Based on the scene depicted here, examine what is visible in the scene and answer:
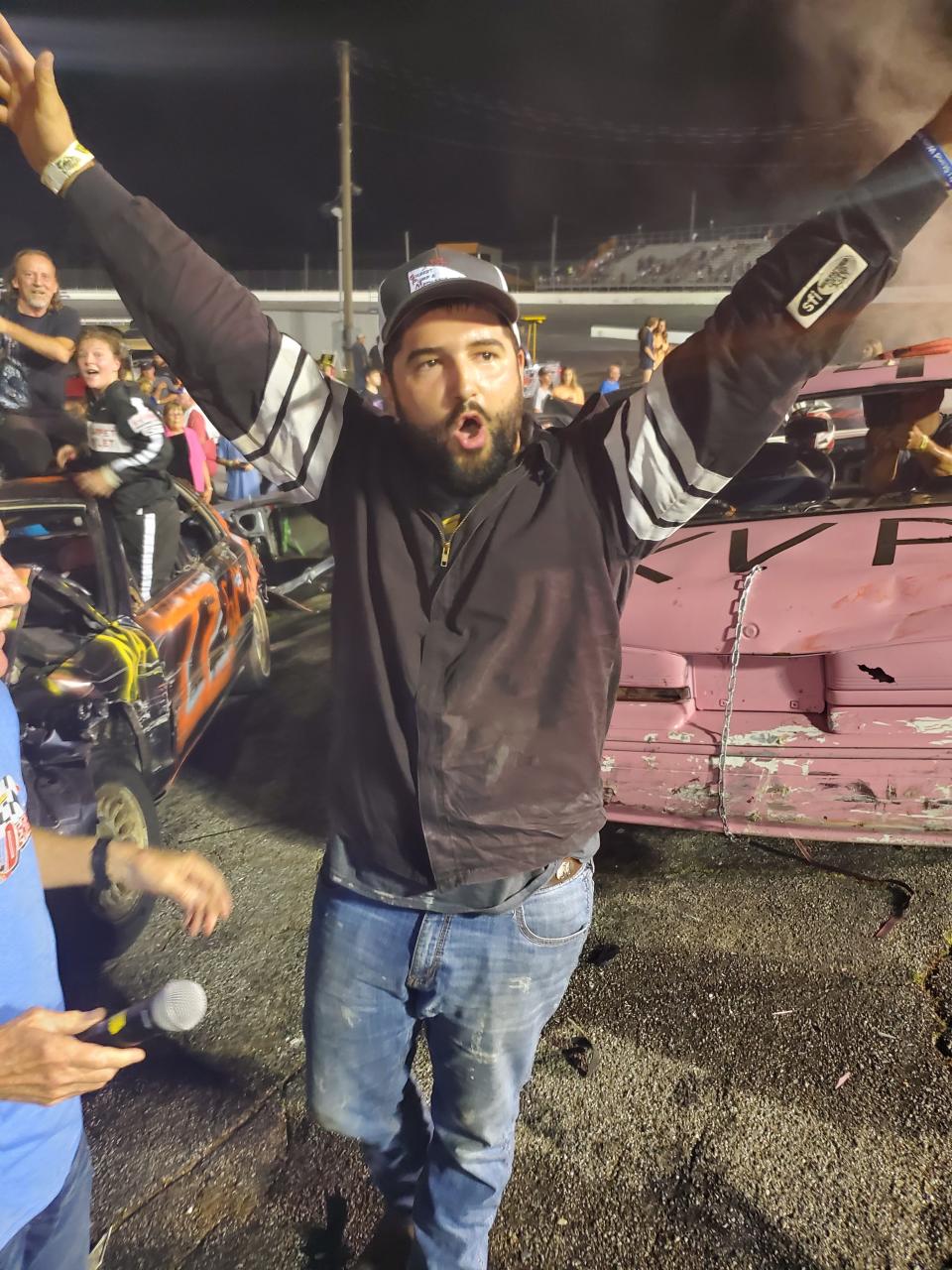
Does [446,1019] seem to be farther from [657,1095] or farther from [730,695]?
[730,695]

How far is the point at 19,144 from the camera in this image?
143 centimetres

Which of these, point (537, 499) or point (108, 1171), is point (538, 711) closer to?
point (537, 499)

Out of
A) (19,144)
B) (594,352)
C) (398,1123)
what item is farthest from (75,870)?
(594,352)

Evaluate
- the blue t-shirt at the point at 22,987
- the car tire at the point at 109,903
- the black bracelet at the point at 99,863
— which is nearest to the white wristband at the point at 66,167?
the blue t-shirt at the point at 22,987

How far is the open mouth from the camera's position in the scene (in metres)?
1.39

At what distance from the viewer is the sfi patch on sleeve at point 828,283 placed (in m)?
1.19

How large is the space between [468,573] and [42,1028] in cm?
91

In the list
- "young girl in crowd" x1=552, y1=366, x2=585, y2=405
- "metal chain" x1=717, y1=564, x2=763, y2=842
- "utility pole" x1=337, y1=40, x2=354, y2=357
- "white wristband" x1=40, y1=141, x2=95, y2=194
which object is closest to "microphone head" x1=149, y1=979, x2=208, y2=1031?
"white wristband" x1=40, y1=141, x2=95, y2=194

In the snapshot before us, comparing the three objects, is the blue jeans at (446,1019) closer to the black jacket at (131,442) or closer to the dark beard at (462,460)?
the dark beard at (462,460)

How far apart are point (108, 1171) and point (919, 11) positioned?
306 centimetres

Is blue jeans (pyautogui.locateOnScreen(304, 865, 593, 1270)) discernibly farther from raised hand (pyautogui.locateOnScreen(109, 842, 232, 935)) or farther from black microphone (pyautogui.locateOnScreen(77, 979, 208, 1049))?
black microphone (pyautogui.locateOnScreen(77, 979, 208, 1049))

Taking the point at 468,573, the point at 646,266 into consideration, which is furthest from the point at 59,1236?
the point at 646,266

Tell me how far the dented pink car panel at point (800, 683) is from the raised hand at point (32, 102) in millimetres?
1948

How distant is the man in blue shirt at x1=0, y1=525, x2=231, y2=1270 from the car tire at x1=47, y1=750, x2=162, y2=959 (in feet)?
3.83
